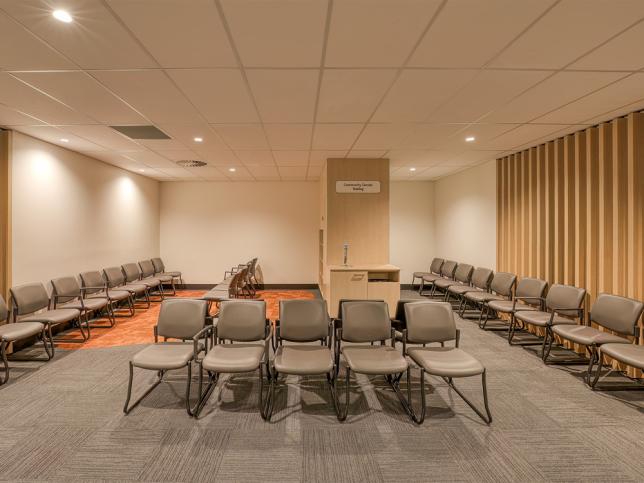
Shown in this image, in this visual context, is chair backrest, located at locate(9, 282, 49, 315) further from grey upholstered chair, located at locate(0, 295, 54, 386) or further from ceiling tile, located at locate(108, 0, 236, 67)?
ceiling tile, located at locate(108, 0, 236, 67)

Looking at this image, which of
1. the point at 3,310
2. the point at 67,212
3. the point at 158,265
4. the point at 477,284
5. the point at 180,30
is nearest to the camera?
the point at 180,30

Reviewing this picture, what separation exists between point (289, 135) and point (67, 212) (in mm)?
4003

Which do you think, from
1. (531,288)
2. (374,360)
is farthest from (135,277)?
(531,288)

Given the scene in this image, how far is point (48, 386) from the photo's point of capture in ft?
11.1

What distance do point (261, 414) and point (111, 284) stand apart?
16.0 ft

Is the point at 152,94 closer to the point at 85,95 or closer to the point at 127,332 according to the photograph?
the point at 85,95

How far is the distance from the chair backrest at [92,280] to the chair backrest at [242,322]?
10.9 ft

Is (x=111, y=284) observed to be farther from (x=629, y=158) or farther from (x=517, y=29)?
(x=629, y=158)

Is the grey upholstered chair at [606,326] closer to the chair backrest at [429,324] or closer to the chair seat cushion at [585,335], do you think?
Result: the chair seat cushion at [585,335]

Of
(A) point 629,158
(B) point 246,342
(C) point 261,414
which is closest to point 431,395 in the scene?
(C) point 261,414

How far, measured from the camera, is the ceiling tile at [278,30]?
1.99 metres

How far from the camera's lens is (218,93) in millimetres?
3199

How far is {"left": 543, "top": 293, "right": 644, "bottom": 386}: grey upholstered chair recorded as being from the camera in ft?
11.3

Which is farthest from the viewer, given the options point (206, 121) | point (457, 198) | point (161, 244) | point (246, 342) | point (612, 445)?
point (161, 244)
